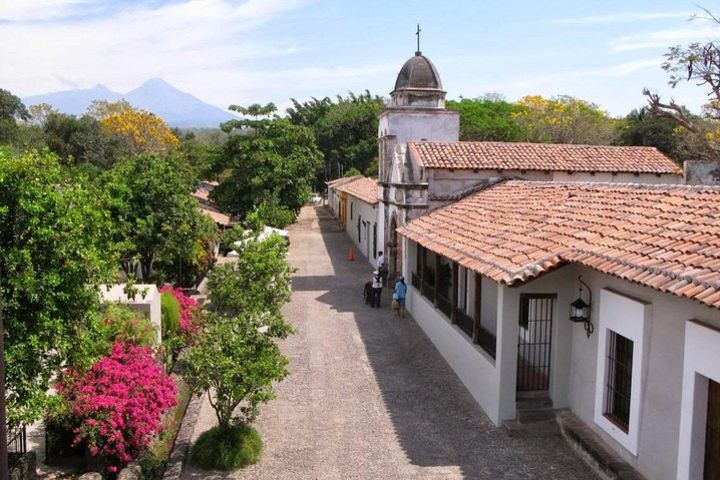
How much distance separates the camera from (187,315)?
1625 cm

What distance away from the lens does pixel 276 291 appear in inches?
573

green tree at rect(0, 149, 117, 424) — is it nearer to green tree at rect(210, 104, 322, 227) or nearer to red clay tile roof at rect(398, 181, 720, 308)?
red clay tile roof at rect(398, 181, 720, 308)

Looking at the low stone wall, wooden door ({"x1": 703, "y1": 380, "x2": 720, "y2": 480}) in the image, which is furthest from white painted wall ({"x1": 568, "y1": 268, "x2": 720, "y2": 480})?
the low stone wall

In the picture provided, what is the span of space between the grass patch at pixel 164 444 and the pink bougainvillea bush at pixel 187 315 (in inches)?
71.9

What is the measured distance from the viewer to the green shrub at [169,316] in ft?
50.4

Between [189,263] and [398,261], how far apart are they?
285 inches

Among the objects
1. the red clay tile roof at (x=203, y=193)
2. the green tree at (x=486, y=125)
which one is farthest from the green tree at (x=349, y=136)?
the red clay tile roof at (x=203, y=193)

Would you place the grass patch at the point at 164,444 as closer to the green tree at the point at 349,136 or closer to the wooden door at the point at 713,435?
the wooden door at the point at 713,435

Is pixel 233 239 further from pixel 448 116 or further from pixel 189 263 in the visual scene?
pixel 448 116

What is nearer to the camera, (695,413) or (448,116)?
(695,413)

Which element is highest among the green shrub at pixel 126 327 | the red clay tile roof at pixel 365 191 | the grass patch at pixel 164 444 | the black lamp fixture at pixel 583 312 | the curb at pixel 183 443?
the red clay tile roof at pixel 365 191

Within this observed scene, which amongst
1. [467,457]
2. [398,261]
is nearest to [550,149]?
[398,261]

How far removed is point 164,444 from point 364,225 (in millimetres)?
22368

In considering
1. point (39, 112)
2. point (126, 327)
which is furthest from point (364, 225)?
point (39, 112)
